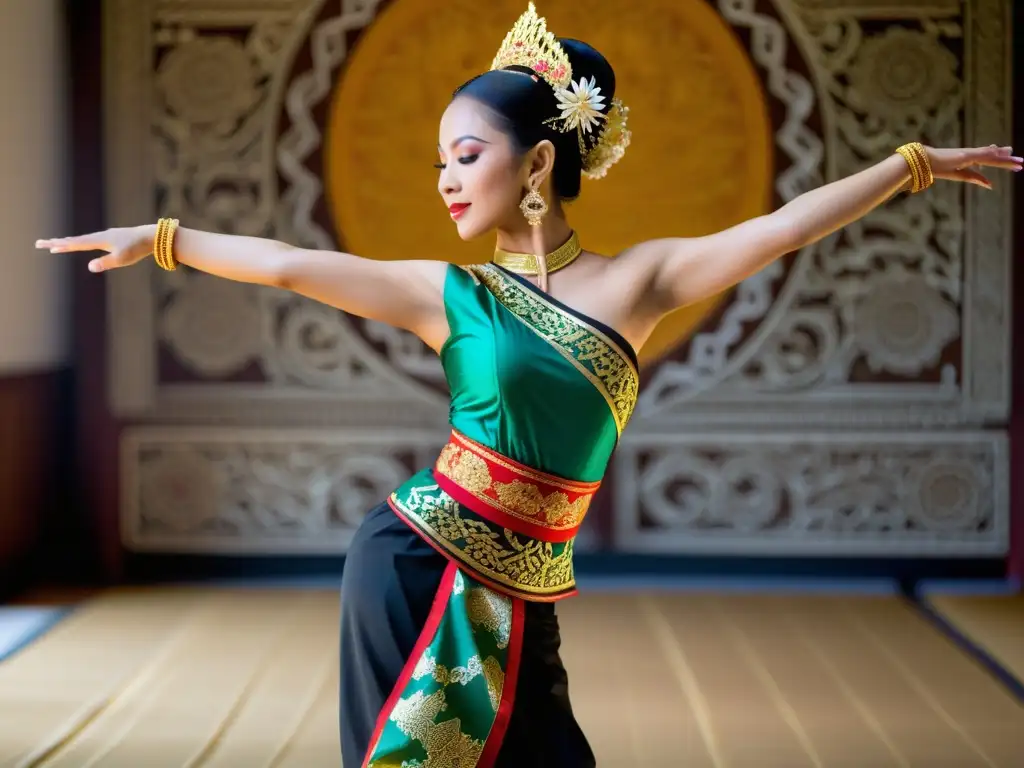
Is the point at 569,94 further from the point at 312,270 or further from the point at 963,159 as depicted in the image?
the point at 963,159

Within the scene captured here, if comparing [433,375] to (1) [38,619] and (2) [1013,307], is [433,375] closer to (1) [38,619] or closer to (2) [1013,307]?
(1) [38,619]

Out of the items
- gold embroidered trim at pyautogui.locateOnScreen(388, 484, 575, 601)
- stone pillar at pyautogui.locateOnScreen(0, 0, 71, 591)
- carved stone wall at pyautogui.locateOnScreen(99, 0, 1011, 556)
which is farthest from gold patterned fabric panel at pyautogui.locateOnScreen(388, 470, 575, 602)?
stone pillar at pyautogui.locateOnScreen(0, 0, 71, 591)

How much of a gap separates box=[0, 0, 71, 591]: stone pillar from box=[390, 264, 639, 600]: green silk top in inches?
91.5

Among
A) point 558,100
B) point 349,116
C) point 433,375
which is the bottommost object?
point 433,375

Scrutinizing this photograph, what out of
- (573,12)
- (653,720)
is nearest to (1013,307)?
(573,12)

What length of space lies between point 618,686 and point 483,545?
1290 mm

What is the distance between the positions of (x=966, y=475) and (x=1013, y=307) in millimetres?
561

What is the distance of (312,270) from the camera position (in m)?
1.50

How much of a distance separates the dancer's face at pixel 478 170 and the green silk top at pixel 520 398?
8 centimetres

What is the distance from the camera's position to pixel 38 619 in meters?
3.21

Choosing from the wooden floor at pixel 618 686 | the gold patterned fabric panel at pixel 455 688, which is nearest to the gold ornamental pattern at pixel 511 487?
the gold patterned fabric panel at pixel 455 688

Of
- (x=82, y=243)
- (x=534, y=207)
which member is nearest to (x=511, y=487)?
(x=534, y=207)

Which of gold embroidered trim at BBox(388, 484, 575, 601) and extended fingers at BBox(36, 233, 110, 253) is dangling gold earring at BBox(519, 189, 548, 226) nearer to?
gold embroidered trim at BBox(388, 484, 575, 601)

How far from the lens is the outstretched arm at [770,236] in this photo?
1479mm
